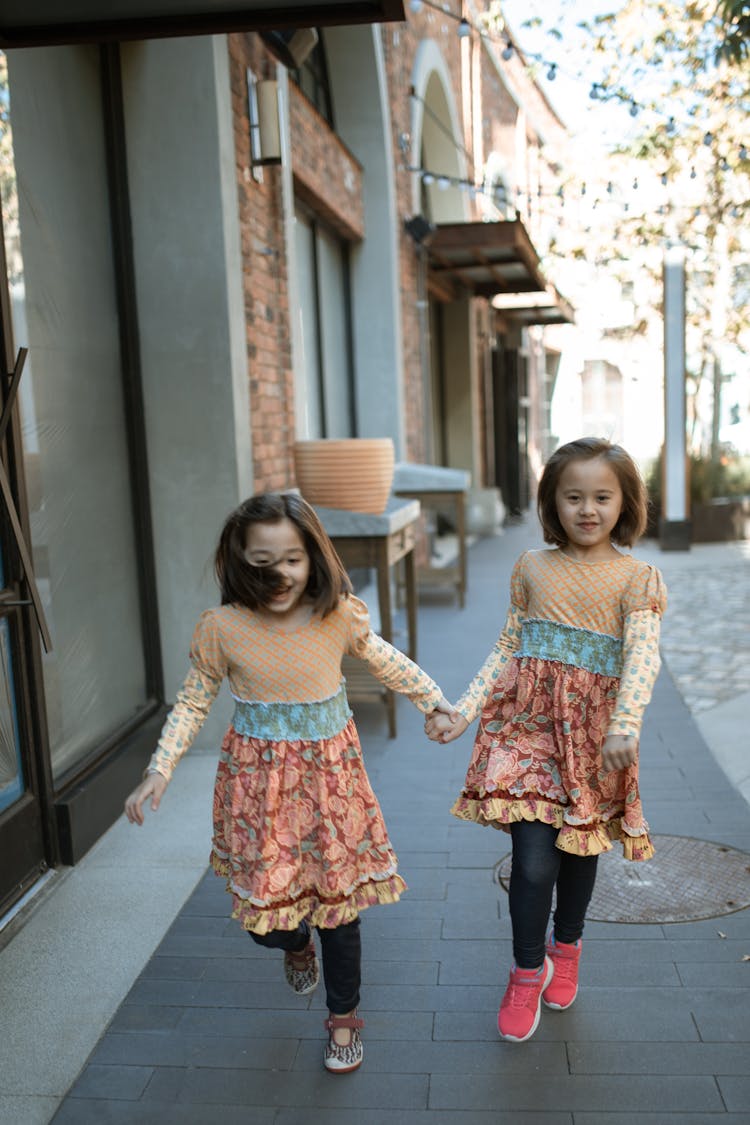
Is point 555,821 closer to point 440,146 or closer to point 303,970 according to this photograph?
point 303,970

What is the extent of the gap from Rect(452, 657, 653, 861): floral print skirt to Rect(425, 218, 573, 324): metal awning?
8.29 m

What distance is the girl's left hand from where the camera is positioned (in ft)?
7.88

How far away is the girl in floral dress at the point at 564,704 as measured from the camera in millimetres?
2572

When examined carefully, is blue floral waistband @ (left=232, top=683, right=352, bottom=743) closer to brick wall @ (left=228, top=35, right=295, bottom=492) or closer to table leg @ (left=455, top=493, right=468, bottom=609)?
brick wall @ (left=228, top=35, right=295, bottom=492)

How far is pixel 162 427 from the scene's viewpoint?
4836mm

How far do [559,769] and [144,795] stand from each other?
95 centimetres

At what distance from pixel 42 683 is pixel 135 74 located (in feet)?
8.59

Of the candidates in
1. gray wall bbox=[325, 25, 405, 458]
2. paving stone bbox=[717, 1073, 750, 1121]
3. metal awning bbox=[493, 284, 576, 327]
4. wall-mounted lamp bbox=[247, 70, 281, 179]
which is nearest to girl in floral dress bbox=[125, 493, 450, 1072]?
paving stone bbox=[717, 1073, 750, 1121]

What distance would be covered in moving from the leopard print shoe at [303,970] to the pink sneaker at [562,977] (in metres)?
0.58

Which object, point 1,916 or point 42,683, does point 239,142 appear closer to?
point 42,683

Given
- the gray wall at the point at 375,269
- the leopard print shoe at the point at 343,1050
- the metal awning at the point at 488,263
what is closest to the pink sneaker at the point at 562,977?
the leopard print shoe at the point at 343,1050

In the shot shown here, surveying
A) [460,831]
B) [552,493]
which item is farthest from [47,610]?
[552,493]

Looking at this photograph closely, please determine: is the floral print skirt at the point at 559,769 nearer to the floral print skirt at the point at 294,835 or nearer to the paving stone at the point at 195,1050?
the floral print skirt at the point at 294,835

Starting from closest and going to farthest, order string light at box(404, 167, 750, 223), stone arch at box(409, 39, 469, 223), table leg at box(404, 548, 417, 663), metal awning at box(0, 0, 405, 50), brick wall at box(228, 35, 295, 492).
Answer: metal awning at box(0, 0, 405, 50) < brick wall at box(228, 35, 295, 492) < table leg at box(404, 548, 417, 663) < string light at box(404, 167, 750, 223) < stone arch at box(409, 39, 469, 223)
